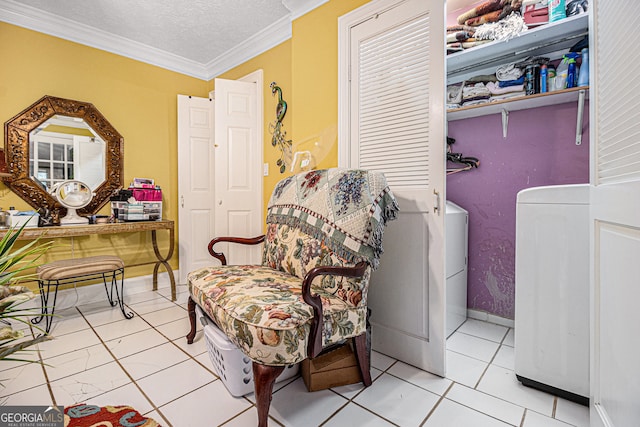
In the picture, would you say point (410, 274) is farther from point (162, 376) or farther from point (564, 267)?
point (162, 376)

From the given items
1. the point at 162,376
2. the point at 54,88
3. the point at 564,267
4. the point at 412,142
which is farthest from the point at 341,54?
the point at 54,88

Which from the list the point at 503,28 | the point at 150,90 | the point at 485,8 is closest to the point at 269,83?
the point at 150,90

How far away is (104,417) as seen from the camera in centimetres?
134

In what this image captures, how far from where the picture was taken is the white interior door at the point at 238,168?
3.11 meters

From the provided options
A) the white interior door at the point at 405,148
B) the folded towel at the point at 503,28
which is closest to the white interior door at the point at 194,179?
the white interior door at the point at 405,148

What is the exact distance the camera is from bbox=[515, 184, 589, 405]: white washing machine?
145 cm

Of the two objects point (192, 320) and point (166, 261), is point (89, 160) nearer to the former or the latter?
point (166, 261)

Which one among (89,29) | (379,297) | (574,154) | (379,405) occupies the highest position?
(89,29)

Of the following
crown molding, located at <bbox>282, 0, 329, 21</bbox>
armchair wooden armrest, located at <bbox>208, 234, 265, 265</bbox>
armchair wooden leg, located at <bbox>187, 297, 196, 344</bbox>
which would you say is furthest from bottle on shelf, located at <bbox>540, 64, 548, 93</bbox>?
armchair wooden leg, located at <bbox>187, 297, 196, 344</bbox>

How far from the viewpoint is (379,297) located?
2.02 m

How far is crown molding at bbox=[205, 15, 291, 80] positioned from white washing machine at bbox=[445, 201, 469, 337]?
7.30 ft

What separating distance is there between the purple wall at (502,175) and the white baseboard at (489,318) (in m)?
0.03

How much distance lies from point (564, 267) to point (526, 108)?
1.30 meters

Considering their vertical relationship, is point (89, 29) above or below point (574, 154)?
above
